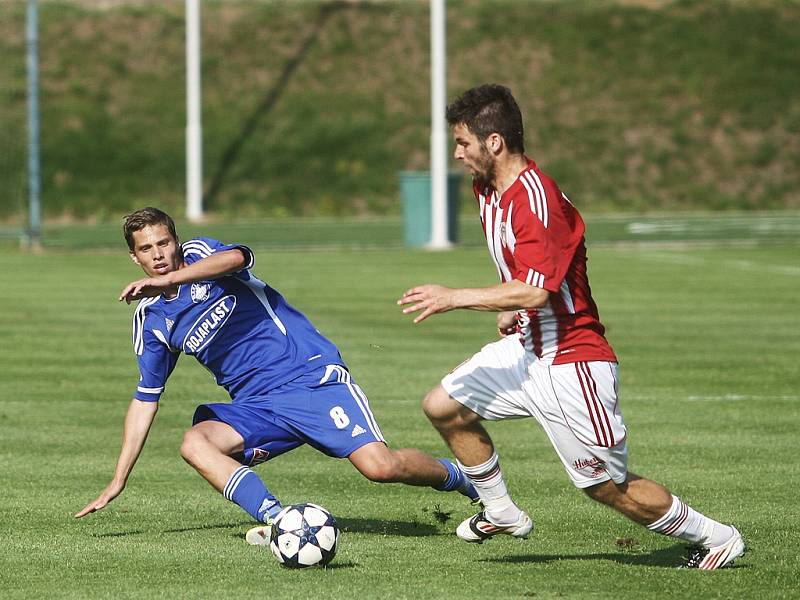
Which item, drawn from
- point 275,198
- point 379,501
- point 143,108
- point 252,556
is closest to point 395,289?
point 379,501

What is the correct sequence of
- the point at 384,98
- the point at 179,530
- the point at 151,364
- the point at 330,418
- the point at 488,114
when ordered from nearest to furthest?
the point at 488,114 → the point at 330,418 → the point at 151,364 → the point at 179,530 → the point at 384,98

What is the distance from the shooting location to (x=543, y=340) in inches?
254

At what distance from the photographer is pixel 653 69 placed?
2048 inches

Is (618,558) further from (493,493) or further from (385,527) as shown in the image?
(385,527)

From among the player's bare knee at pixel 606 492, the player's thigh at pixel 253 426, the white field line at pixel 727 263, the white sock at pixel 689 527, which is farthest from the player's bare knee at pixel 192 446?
the white field line at pixel 727 263

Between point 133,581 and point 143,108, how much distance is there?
43.4 m

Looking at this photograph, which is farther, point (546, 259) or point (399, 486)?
point (399, 486)

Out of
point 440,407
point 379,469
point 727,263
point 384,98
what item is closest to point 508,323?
point 440,407

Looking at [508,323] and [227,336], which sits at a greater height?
[508,323]

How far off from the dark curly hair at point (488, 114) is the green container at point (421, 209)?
23824 millimetres

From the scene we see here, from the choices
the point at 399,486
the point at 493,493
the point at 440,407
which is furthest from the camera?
the point at 399,486

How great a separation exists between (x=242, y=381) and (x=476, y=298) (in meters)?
1.83

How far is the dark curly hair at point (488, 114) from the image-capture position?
20.3 feet

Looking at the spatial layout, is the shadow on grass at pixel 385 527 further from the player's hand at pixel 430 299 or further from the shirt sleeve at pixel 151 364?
the player's hand at pixel 430 299
